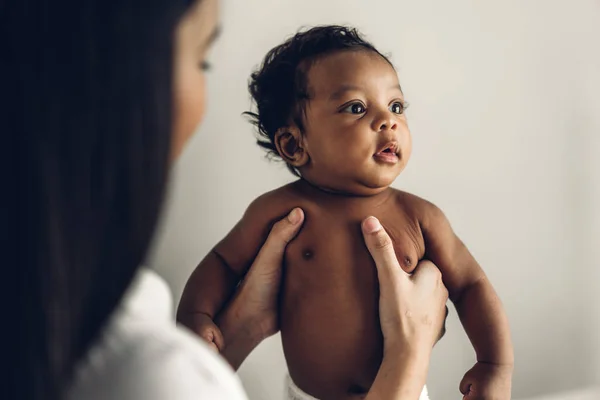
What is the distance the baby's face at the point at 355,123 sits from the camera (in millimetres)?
704

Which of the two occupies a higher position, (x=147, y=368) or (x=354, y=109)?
(x=354, y=109)

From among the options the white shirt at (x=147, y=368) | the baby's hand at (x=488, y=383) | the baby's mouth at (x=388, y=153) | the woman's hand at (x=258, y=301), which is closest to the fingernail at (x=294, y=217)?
the woman's hand at (x=258, y=301)

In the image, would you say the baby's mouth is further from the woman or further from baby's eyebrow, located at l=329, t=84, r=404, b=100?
the woman

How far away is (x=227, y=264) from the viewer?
0.77 metres

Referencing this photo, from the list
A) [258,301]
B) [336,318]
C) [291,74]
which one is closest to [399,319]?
[336,318]

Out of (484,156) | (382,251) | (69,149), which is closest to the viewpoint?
(69,149)

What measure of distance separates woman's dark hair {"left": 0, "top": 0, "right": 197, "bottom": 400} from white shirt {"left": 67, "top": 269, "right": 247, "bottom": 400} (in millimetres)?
13

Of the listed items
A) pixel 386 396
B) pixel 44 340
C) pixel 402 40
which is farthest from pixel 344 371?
pixel 402 40

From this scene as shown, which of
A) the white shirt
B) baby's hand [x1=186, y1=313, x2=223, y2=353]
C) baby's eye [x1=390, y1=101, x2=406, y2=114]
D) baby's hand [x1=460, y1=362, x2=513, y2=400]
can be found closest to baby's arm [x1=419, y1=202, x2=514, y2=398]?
baby's hand [x1=460, y1=362, x2=513, y2=400]

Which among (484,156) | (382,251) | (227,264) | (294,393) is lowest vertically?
(294,393)

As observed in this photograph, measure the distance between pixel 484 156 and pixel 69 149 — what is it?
91 centimetres

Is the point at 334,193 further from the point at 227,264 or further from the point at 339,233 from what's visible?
the point at 227,264

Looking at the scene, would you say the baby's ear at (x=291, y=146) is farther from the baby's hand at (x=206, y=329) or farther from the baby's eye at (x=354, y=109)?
the baby's hand at (x=206, y=329)

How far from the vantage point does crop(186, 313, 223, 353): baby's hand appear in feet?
2.33
